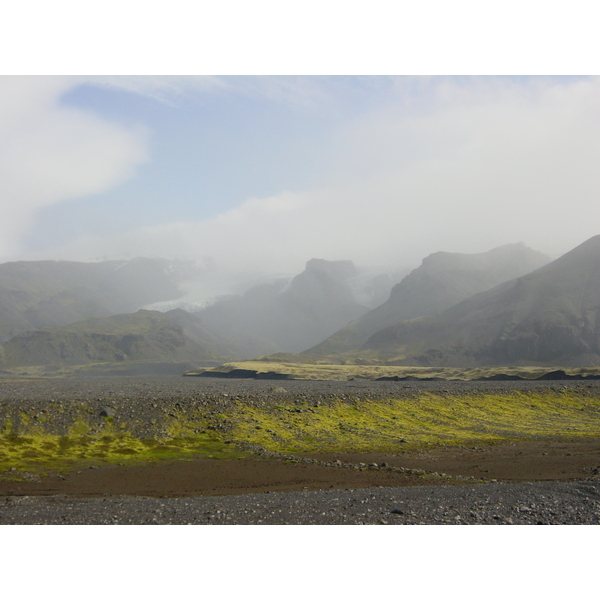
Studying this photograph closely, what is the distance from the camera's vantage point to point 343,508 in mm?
20828

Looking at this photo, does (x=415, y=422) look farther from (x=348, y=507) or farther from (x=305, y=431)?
(x=348, y=507)

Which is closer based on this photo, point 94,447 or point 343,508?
point 343,508

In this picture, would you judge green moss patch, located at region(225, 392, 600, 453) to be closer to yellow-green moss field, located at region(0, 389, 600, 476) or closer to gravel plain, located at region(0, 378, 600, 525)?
yellow-green moss field, located at region(0, 389, 600, 476)

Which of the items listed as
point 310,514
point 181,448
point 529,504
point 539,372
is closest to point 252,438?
point 181,448

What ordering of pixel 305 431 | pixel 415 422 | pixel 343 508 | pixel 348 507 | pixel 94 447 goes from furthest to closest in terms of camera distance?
pixel 415 422 < pixel 305 431 < pixel 94 447 < pixel 348 507 < pixel 343 508

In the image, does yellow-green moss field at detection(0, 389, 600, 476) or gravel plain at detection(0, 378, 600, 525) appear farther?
yellow-green moss field at detection(0, 389, 600, 476)

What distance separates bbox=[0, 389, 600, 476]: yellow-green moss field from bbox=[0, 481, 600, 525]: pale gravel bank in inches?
429

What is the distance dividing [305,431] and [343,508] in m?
21.8

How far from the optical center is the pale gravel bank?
62.7ft

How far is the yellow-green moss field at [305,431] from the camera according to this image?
35.3 meters

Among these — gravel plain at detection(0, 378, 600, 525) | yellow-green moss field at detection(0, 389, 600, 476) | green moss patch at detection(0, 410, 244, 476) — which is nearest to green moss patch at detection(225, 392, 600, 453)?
yellow-green moss field at detection(0, 389, 600, 476)

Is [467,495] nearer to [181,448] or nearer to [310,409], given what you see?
[181,448]

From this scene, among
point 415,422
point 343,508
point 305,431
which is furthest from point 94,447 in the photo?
point 415,422

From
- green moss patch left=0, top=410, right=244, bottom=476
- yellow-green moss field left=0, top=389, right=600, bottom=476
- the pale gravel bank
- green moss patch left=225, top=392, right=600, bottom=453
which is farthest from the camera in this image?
green moss patch left=225, top=392, right=600, bottom=453
